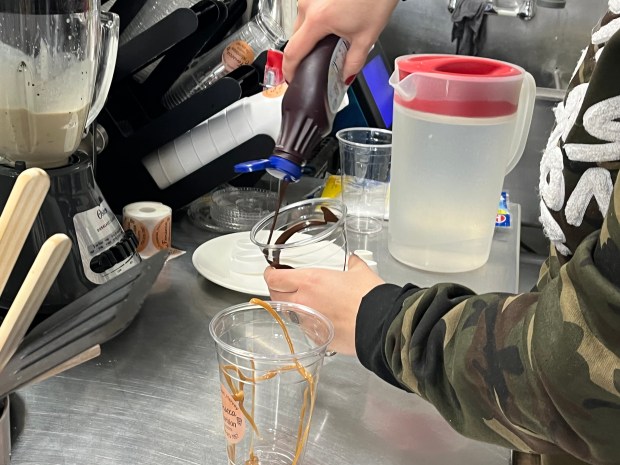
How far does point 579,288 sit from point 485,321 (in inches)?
3.7

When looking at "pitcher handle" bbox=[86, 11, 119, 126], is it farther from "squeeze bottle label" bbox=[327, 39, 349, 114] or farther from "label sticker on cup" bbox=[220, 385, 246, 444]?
"label sticker on cup" bbox=[220, 385, 246, 444]

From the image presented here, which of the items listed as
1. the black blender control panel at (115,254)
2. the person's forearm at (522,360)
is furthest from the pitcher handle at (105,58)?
the person's forearm at (522,360)

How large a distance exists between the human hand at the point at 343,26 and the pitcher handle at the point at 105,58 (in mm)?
212

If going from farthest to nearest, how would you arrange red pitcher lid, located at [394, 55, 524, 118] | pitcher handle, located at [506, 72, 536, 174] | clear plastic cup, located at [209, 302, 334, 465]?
pitcher handle, located at [506, 72, 536, 174] → red pitcher lid, located at [394, 55, 524, 118] → clear plastic cup, located at [209, 302, 334, 465]

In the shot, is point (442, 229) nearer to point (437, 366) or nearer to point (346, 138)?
point (346, 138)

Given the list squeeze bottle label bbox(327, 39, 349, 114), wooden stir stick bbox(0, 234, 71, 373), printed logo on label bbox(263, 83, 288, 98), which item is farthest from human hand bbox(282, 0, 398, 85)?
wooden stir stick bbox(0, 234, 71, 373)

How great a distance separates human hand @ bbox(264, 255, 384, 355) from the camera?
2.26ft

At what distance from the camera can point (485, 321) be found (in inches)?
21.2

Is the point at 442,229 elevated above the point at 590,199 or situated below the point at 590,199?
below

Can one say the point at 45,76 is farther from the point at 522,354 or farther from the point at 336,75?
the point at 522,354

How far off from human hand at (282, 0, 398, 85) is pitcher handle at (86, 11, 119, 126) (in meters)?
0.21

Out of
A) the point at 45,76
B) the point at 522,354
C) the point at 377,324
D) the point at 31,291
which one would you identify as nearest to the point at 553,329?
the point at 522,354

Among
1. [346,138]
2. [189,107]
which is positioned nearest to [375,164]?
[346,138]

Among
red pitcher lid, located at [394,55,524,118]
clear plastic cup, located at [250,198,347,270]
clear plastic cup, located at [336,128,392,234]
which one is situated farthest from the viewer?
clear plastic cup, located at [336,128,392,234]
